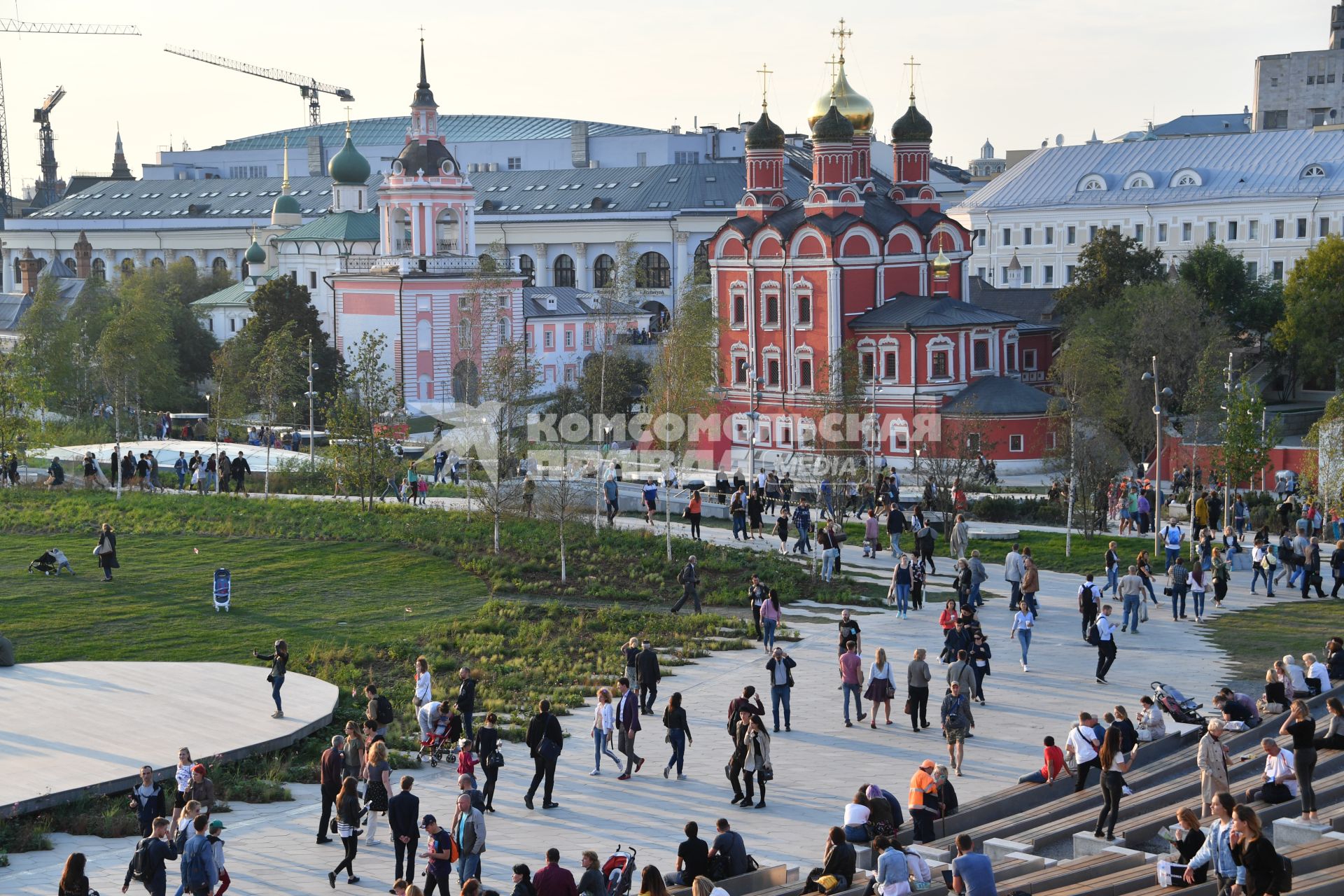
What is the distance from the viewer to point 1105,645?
80.9 ft

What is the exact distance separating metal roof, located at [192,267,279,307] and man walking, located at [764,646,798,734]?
240ft

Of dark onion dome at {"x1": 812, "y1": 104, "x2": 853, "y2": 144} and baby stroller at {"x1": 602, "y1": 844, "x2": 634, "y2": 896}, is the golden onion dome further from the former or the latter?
baby stroller at {"x1": 602, "y1": 844, "x2": 634, "y2": 896}

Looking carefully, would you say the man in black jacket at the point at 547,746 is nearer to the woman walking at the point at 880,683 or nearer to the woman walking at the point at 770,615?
the woman walking at the point at 880,683

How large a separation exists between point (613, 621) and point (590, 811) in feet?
35.2

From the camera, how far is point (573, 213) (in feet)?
338

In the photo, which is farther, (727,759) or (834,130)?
(834,130)

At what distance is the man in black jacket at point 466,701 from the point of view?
21344 mm

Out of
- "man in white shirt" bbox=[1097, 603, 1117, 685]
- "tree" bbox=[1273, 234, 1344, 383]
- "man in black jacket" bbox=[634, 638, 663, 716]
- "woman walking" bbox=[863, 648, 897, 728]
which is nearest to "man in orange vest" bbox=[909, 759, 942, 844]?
"woman walking" bbox=[863, 648, 897, 728]

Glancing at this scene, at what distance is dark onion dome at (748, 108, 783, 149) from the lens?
63.4 meters

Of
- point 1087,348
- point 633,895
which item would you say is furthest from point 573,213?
point 633,895

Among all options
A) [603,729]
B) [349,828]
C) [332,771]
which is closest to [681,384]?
[603,729]

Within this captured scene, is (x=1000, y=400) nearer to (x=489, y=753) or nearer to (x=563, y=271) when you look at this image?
(x=489, y=753)

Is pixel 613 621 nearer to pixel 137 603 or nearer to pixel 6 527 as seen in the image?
pixel 137 603

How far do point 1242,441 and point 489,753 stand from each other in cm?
2592
